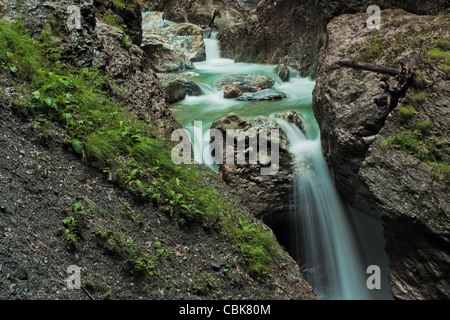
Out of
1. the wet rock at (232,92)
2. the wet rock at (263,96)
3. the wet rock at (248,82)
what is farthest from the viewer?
the wet rock at (248,82)

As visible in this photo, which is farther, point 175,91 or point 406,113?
point 175,91

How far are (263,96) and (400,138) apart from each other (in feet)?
22.2

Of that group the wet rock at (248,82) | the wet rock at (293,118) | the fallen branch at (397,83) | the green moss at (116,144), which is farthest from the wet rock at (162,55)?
the fallen branch at (397,83)

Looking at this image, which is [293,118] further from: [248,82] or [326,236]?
[248,82]

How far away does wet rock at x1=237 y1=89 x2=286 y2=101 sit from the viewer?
37.5 feet

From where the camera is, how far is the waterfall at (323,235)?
7094 mm

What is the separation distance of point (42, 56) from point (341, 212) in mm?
6759

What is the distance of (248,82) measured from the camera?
12.8 m

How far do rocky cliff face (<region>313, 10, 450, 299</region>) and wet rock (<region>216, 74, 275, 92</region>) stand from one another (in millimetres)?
5397

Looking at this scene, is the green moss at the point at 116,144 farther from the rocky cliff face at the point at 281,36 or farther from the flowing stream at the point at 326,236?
the rocky cliff face at the point at 281,36

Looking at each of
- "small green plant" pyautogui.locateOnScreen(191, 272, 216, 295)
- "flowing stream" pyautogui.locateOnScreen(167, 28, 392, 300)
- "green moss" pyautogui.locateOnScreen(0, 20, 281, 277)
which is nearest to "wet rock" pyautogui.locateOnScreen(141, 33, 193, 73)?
"flowing stream" pyautogui.locateOnScreen(167, 28, 392, 300)

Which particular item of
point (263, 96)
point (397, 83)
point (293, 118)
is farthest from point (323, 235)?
point (263, 96)

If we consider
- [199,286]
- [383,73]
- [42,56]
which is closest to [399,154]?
[383,73]

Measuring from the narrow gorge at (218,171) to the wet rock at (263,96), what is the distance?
1784 millimetres
